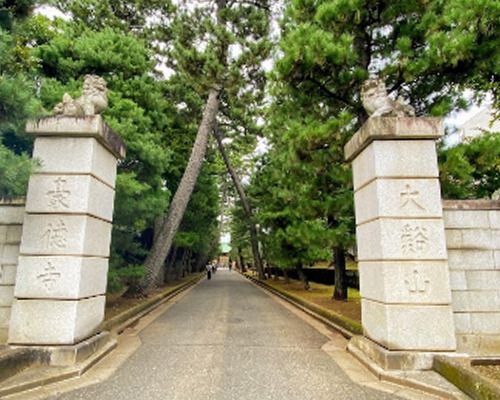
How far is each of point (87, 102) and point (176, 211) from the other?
6.60m

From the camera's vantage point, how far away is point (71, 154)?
14.2ft

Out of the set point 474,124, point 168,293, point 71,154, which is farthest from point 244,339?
point 474,124

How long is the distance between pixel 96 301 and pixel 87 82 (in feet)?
10.4

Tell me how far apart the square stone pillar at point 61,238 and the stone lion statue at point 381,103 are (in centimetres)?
377

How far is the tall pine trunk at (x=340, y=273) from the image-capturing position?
355 inches

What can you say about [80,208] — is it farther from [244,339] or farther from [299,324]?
[299,324]

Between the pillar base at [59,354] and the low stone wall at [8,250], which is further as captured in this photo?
the low stone wall at [8,250]

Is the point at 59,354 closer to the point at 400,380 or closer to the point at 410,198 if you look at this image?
the point at 400,380

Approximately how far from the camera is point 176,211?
36.0 feet

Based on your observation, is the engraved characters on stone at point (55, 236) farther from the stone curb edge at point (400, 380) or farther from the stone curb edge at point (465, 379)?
the stone curb edge at point (465, 379)

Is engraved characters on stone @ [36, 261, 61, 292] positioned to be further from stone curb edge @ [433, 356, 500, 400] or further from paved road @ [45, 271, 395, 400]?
stone curb edge @ [433, 356, 500, 400]

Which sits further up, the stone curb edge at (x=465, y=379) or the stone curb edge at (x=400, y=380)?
the stone curb edge at (x=465, y=379)

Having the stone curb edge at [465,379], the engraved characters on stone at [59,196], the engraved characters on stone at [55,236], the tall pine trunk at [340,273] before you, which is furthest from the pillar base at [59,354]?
the tall pine trunk at [340,273]

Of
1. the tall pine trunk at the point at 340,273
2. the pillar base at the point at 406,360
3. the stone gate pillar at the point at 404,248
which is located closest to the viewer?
the pillar base at the point at 406,360
